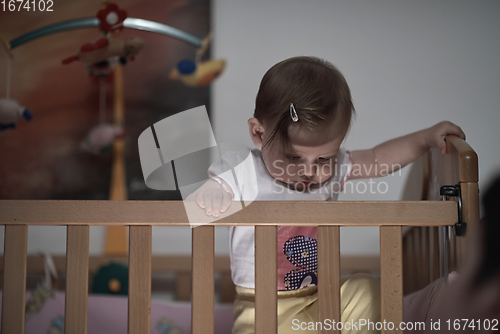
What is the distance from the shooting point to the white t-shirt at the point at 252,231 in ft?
2.83

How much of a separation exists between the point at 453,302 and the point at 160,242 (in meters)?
1.12

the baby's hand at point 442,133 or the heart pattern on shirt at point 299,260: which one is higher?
the baby's hand at point 442,133

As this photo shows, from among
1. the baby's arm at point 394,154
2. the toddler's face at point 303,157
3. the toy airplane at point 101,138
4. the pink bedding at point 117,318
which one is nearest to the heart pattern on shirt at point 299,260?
the toddler's face at point 303,157

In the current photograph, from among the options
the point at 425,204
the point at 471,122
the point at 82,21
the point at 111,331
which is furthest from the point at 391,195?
the point at 82,21

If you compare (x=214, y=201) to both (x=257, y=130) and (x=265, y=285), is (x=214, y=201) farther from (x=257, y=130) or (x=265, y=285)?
(x=257, y=130)

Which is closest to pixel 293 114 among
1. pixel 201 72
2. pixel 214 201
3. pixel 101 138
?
pixel 214 201

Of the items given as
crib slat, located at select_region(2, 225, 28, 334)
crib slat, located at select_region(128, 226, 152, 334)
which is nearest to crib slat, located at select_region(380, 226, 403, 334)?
crib slat, located at select_region(128, 226, 152, 334)

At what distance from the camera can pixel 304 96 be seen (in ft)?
2.56

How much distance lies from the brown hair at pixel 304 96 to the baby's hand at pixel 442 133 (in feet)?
0.57

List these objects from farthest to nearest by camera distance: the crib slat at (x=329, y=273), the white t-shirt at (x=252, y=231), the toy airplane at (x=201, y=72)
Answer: the toy airplane at (x=201, y=72) → the white t-shirt at (x=252, y=231) → the crib slat at (x=329, y=273)

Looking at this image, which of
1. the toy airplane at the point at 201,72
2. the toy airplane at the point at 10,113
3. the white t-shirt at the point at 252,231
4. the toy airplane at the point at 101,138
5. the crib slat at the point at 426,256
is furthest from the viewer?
the toy airplane at the point at 101,138

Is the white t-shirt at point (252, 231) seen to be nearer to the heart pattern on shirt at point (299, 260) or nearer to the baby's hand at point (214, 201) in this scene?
the heart pattern on shirt at point (299, 260)

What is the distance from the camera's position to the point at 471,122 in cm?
144

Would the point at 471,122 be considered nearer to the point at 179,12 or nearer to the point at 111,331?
the point at 179,12
